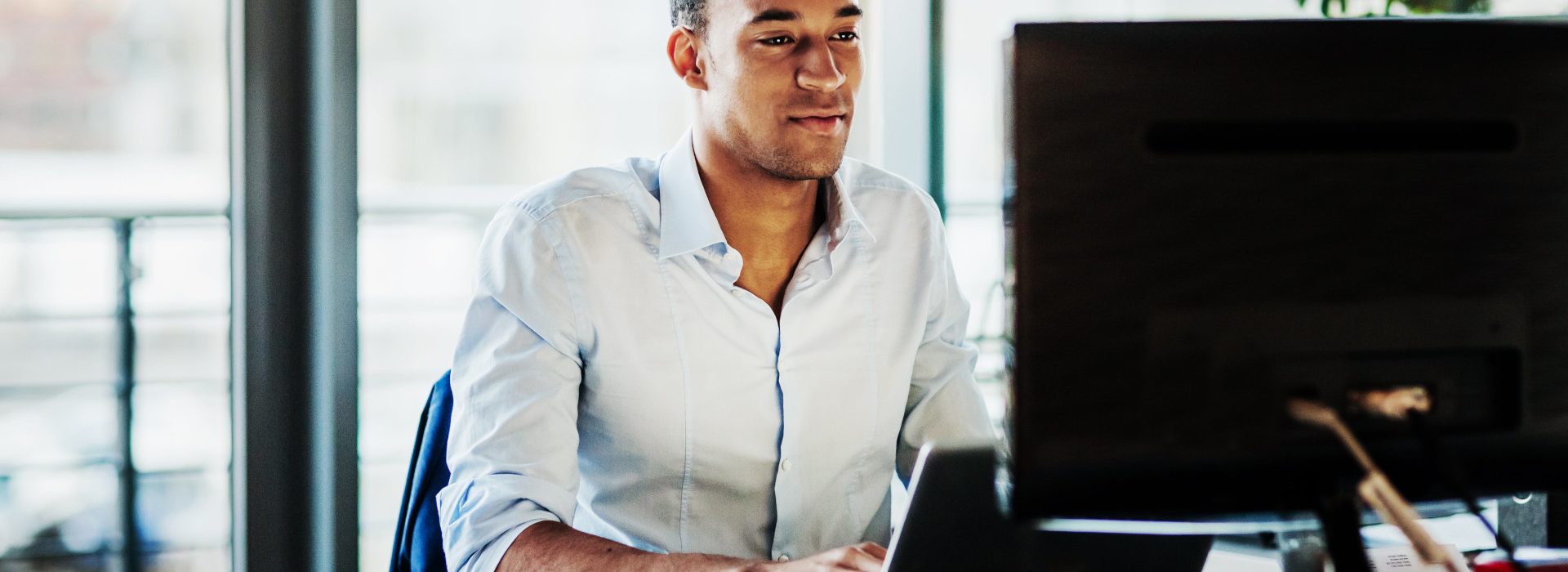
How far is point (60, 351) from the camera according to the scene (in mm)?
2256

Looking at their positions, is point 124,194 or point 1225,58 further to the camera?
point 124,194

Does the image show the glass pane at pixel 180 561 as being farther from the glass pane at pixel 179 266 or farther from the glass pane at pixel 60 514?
the glass pane at pixel 179 266

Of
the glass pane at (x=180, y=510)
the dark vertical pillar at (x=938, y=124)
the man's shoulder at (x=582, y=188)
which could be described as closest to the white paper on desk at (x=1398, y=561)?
the man's shoulder at (x=582, y=188)

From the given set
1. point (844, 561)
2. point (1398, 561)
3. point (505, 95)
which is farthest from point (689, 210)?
point (505, 95)

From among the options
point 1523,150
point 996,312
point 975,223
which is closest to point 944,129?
point 975,223

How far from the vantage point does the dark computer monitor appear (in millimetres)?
588

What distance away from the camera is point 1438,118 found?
2.01ft

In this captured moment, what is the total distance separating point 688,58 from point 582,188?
0.84 feet

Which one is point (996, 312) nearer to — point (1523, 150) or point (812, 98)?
point (812, 98)

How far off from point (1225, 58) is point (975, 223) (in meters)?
2.19

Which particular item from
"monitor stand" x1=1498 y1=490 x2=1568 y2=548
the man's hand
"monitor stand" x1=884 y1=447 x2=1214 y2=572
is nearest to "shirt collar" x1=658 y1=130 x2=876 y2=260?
the man's hand

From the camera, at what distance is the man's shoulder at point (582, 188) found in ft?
4.52

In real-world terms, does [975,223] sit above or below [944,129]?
below

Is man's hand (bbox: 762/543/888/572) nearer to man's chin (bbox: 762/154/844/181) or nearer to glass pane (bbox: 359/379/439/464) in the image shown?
man's chin (bbox: 762/154/844/181)
